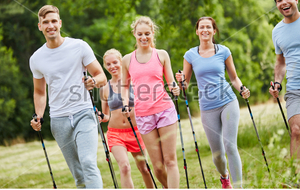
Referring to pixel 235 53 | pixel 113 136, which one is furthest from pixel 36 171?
pixel 235 53

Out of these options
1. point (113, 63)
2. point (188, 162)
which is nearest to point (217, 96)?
point (113, 63)

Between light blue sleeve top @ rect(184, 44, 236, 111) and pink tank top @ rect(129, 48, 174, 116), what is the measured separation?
506 millimetres

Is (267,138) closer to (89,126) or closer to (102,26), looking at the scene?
(89,126)

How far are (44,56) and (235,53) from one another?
683 inches

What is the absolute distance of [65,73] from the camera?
3498 millimetres

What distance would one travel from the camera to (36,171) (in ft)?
30.5

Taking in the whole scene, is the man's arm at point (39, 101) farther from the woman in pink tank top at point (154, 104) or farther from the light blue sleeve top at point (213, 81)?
the light blue sleeve top at point (213, 81)

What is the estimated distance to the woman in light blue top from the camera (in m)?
4.04

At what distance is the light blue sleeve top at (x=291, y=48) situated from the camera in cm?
374

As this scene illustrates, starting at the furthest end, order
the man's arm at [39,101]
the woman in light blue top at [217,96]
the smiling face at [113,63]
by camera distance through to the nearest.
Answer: the smiling face at [113,63]
the woman in light blue top at [217,96]
the man's arm at [39,101]

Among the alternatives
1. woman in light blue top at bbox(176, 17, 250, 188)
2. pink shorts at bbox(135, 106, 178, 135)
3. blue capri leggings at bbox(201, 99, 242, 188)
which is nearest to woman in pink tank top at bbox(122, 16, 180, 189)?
pink shorts at bbox(135, 106, 178, 135)

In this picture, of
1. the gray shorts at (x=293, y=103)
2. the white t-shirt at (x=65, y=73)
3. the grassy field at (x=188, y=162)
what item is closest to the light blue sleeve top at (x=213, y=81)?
the gray shorts at (x=293, y=103)

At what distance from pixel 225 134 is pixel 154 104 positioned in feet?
3.14

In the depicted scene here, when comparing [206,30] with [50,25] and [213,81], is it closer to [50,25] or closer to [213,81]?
[213,81]
